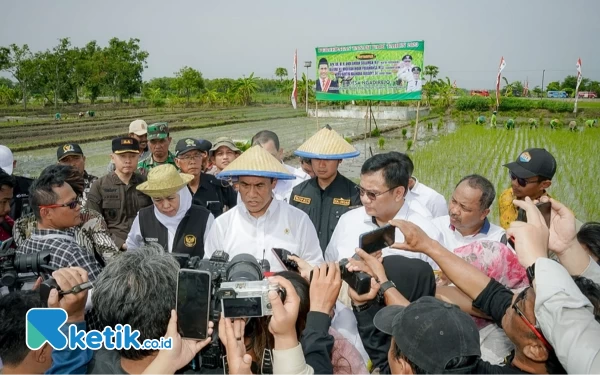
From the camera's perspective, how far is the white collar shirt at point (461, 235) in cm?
277

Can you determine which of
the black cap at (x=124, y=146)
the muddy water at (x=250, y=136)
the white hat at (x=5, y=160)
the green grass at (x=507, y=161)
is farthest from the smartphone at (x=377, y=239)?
the green grass at (x=507, y=161)

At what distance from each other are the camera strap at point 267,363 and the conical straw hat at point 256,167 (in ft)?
4.37

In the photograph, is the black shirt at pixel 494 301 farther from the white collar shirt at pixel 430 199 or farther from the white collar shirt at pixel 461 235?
the white collar shirt at pixel 430 199

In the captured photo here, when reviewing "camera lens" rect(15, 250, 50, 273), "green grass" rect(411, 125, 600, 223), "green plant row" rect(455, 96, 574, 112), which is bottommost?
"green grass" rect(411, 125, 600, 223)

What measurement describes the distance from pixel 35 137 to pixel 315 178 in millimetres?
14863

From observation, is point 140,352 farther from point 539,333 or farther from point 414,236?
point 539,333

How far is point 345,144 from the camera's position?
12.2 ft

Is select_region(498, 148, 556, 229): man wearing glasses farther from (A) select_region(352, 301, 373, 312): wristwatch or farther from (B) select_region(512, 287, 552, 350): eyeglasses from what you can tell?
(A) select_region(352, 301, 373, 312): wristwatch

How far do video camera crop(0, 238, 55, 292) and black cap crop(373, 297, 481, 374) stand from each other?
4.95 feet

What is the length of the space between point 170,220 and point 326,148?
1.42m

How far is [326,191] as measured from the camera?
3.60m

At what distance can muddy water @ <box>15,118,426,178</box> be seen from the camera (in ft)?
35.7

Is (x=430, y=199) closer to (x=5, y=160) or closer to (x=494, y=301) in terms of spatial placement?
(x=494, y=301)

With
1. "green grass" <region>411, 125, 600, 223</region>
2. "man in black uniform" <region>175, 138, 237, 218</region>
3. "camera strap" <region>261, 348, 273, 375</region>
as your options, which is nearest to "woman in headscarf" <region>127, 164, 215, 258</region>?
"man in black uniform" <region>175, 138, 237, 218</region>
